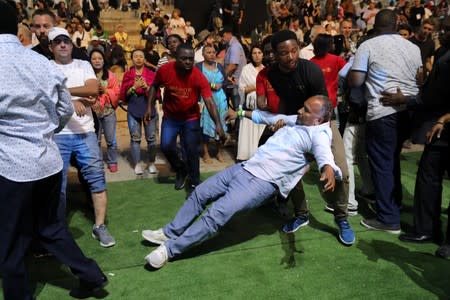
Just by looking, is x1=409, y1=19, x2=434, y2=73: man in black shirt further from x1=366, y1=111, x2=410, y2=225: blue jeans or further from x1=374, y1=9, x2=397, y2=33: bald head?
x1=366, y1=111, x2=410, y2=225: blue jeans

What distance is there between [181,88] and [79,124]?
5.25 feet

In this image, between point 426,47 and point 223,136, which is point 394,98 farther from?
point 426,47

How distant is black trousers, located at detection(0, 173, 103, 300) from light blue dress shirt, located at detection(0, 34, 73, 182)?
0.10 m

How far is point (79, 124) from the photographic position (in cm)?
404

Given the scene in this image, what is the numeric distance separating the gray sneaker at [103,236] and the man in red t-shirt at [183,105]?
1.50m

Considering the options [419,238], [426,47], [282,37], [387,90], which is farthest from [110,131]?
[426,47]

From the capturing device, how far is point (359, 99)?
4.69 metres

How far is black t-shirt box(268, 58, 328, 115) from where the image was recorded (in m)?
4.28

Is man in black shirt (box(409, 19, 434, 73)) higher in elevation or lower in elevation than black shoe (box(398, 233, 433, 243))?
higher

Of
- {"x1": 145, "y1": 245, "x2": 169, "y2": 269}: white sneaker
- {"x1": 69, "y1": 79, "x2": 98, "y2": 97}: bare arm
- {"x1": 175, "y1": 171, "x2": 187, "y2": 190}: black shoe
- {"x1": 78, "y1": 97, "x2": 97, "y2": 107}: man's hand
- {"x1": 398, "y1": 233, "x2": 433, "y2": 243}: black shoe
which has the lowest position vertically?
{"x1": 175, "y1": 171, "x2": 187, "y2": 190}: black shoe

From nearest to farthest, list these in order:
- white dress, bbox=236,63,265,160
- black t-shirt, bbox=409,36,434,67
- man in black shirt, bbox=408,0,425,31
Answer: white dress, bbox=236,63,265,160 < black t-shirt, bbox=409,36,434,67 < man in black shirt, bbox=408,0,425,31

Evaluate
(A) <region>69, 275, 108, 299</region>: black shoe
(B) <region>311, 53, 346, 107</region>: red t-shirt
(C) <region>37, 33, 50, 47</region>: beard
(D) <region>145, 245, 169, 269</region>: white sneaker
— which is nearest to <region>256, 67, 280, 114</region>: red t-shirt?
(B) <region>311, 53, 346, 107</region>: red t-shirt

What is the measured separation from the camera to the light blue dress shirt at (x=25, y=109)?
8.79 ft

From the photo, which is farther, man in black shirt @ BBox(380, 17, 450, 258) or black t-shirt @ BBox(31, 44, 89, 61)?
black t-shirt @ BBox(31, 44, 89, 61)
